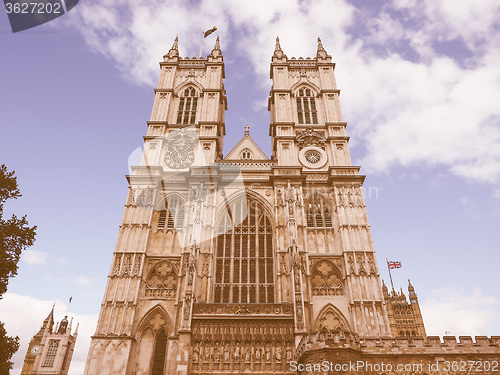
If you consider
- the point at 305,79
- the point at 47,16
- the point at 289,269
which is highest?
the point at 305,79

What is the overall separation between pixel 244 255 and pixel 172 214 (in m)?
6.61

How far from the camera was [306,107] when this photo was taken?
37.2m

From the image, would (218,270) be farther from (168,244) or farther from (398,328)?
(398,328)

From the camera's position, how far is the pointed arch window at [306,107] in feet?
119

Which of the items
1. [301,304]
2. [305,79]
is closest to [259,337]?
[301,304]

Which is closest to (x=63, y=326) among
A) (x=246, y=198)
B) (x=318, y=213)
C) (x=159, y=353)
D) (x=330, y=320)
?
(x=159, y=353)

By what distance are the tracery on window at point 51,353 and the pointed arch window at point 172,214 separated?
41.9 m

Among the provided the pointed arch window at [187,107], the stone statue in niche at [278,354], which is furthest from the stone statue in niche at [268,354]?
the pointed arch window at [187,107]

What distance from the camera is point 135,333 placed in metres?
24.6

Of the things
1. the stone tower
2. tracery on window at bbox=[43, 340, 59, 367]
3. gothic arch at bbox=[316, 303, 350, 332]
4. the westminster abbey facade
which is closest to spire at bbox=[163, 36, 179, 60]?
the westminster abbey facade

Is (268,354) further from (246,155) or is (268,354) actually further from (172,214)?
(246,155)

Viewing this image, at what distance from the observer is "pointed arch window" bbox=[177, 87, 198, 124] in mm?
36312

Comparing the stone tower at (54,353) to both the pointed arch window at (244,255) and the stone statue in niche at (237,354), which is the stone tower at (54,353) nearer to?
the pointed arch window at (244,255)

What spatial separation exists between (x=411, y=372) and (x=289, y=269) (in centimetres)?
968
